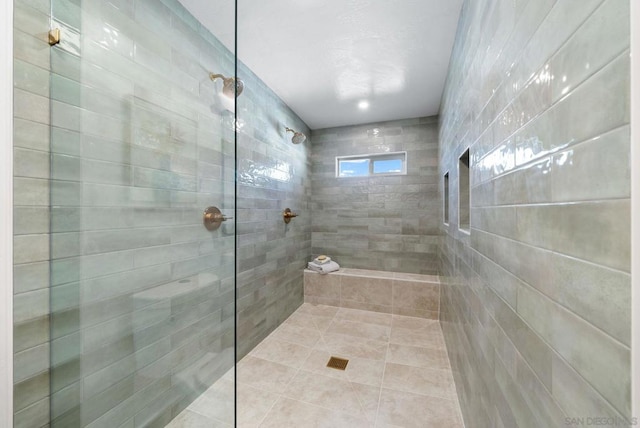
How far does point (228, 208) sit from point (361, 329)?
6.26 feet

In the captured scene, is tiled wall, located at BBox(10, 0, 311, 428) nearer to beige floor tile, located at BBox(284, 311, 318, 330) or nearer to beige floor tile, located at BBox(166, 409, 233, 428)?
beige floor tile, located at BBox(166, 409, 233, 428)

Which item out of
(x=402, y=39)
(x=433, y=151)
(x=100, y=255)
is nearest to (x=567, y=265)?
(x=100, y=255)

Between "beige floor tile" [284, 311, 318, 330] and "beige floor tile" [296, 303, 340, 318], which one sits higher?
"beige floor tile" [296, 303, 340, 318]

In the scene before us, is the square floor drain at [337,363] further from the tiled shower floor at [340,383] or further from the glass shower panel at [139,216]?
the glass shower panel at [139,216]

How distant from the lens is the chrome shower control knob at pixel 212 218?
1553 mm

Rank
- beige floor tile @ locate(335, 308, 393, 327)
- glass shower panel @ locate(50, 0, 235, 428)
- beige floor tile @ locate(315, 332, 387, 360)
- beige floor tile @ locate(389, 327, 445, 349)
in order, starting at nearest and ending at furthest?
glass shower panel @ locate(50, 0, 235, 428) < beige floor tile @ locate(315, 332, 387, 360) < beige floor tile @ locate(389, 327, 445, 349) < beige floor tile @ locate(335, 308, 393, 327)

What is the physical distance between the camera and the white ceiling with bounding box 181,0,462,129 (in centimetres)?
149

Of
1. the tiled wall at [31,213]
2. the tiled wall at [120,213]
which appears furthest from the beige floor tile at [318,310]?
the tiled wall at [31,213]

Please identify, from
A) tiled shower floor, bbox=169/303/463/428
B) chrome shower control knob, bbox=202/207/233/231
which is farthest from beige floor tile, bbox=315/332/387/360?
chrome shower control knob, bbox=202/207/233/231

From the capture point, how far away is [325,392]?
164 centimetres

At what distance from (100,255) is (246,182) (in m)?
1.22

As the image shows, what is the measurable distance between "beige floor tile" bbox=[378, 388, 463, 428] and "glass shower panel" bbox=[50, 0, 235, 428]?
97 centimetres

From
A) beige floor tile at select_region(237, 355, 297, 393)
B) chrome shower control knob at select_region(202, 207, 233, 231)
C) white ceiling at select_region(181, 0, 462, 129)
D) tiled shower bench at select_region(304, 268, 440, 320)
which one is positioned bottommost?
beige floor tile at select_region(237, 355, 297, 393)

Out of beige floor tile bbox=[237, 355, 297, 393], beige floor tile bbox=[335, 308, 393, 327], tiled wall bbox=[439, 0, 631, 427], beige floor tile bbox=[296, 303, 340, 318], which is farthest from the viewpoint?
beige floor tile bbox=[296, 303, 340, 318]
